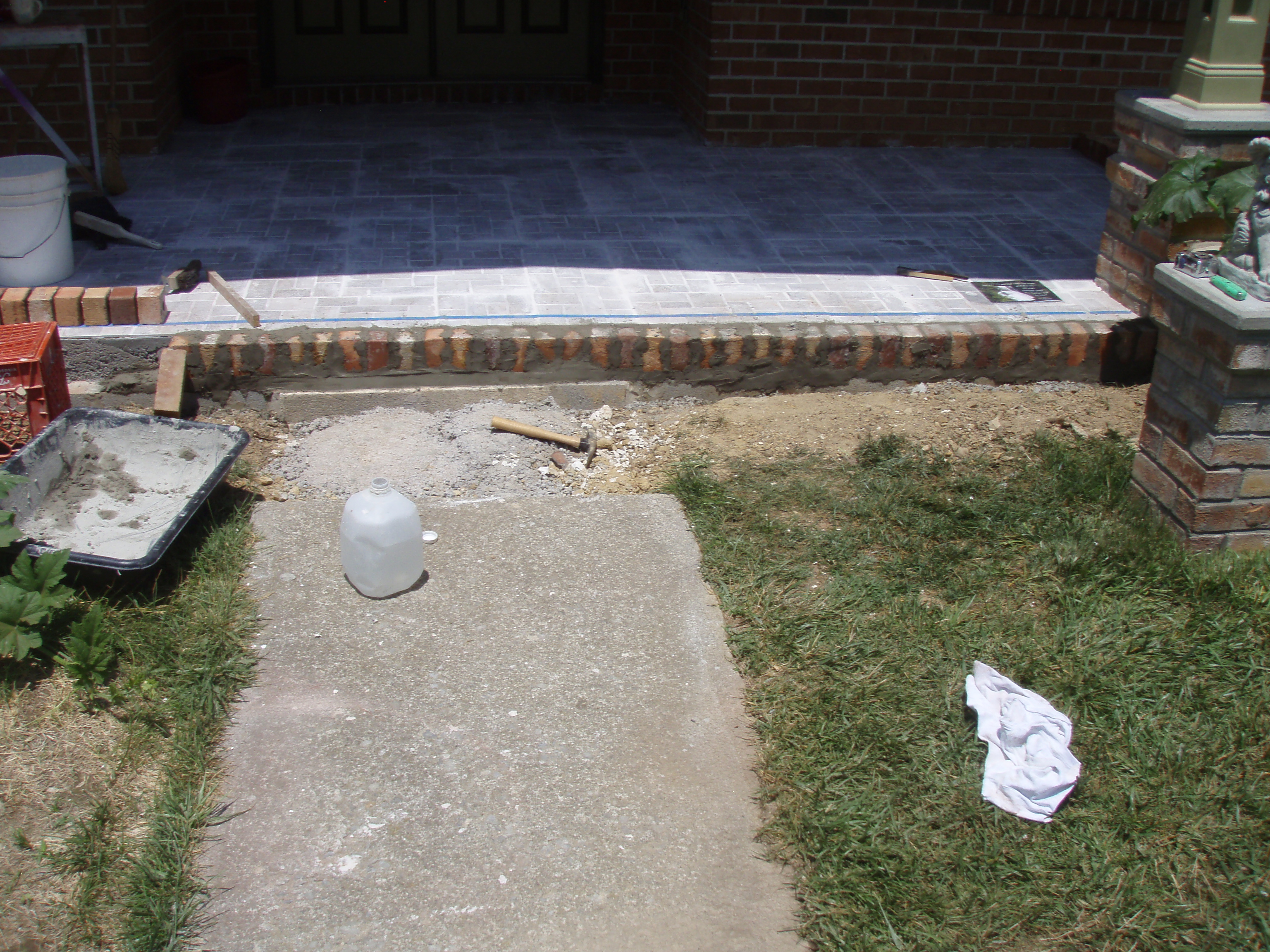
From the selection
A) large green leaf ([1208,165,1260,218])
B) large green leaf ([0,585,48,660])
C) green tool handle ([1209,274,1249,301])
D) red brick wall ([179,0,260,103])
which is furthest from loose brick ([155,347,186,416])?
large green leaf ([1208,165,1260,218])

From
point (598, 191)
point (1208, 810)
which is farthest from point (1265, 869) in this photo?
point (598, 191)

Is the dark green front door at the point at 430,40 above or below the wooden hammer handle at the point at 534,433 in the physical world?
above

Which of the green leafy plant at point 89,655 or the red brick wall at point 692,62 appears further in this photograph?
the red brick wall at point 692,62

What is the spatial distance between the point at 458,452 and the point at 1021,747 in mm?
2466

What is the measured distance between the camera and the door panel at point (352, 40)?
8227 millimetres

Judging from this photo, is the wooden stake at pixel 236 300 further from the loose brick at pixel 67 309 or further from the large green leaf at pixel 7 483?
the large green leaf at pixel 7 483

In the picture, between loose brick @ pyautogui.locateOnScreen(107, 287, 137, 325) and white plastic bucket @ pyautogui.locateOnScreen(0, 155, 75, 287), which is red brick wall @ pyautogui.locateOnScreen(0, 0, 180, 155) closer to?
white plastic bucket @ pyautogui.locateOnScreen(0, 155, 75, 287)

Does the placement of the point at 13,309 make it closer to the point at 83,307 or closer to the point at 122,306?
the point at 83,307

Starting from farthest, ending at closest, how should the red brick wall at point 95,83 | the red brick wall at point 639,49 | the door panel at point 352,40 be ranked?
1. the red brick wall at point 639,49
2. the door panel at point 352,40
3. the red brick wall at point 95,83

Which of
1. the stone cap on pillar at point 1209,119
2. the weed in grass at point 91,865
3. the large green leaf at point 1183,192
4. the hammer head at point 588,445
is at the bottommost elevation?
the weed in grass at point 91,865

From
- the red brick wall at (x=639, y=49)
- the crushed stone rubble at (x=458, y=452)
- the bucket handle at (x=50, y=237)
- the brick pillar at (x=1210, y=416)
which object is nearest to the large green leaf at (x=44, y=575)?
the crushed stone rubble at (x=458, y=452)

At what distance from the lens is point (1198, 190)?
466 cm

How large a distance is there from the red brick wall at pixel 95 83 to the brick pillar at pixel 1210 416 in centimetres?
587

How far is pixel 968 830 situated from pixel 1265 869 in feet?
2.29
